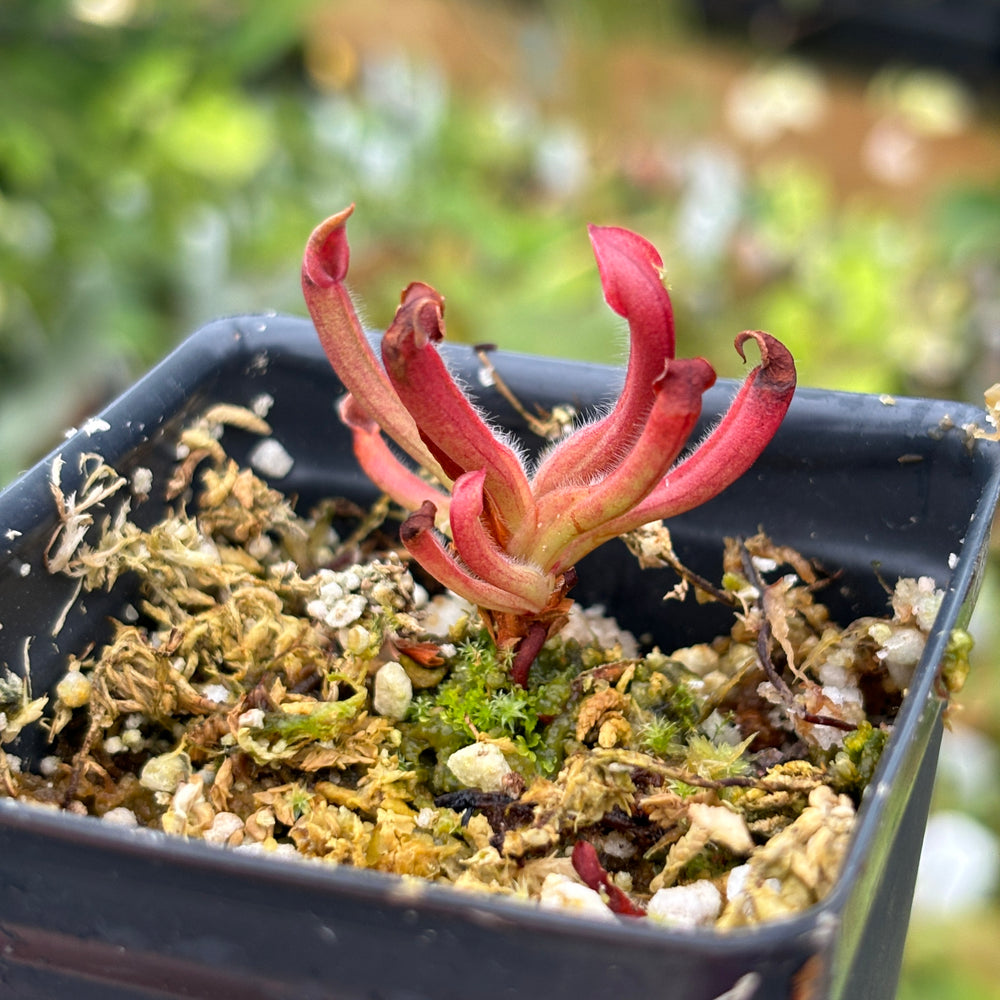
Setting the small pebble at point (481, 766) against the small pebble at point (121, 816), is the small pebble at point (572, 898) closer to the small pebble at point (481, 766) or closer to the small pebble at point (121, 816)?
the small pebble at point (481, 766)

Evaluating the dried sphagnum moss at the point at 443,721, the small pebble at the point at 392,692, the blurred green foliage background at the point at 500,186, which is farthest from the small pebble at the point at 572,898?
the blurred green foliage background at the point at 500,186

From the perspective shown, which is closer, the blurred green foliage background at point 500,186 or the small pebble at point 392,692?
the small pebble at point 392,692

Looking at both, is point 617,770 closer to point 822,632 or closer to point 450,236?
point 822,632

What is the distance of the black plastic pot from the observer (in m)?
0.33

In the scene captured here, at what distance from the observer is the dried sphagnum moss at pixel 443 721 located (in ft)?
1.56

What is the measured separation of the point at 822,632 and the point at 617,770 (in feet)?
0.49

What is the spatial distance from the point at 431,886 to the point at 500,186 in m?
2.40

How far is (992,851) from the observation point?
4.61ft

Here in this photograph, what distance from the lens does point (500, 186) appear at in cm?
260

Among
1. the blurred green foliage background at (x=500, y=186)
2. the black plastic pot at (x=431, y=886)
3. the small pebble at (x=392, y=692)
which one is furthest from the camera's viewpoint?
the blurred green foliage background at (x=500, y=186)

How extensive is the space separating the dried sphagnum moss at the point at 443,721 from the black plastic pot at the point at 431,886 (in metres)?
0.02

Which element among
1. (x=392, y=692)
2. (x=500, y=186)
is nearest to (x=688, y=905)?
(x=392, y=692)

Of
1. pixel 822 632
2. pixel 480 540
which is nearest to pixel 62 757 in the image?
pixel 480 540

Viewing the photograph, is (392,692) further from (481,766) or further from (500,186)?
(500,186)
